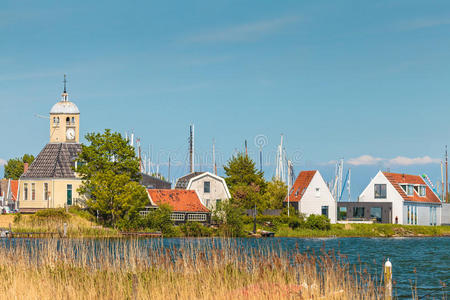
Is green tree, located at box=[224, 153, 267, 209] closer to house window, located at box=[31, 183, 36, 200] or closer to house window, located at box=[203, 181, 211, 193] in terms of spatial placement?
house window, located at box=[203, 181, 211, 193]

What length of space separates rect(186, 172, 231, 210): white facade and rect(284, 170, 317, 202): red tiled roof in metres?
8.68

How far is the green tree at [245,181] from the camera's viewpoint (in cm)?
8406

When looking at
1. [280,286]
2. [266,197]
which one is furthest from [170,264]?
[266,197]

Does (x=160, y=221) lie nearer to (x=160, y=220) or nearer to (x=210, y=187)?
(x=160, y=220)

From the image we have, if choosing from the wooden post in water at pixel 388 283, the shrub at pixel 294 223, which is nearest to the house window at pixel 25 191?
the shrub at pixel 294 223

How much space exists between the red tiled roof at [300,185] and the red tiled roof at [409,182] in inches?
414

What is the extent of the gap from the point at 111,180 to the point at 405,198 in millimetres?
39192

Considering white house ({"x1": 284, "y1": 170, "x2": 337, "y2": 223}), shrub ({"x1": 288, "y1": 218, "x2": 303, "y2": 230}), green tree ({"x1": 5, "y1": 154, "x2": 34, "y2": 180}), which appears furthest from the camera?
green tree ({"x1": 5, "y1": 154, "x2": 34, "y2": 180})

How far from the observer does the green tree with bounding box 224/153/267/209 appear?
276 ft

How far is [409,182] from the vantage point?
9306 centimetres

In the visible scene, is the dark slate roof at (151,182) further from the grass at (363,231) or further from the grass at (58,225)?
the grass at (58,225)

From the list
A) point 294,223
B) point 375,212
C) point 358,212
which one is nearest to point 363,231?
point 294,223

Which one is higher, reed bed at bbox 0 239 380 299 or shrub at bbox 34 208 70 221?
shrub at bbox 34 208 70 221

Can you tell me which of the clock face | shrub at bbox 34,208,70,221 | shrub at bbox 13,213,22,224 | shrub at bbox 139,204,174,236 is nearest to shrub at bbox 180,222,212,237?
shrub at bbox 139,204,174,236
